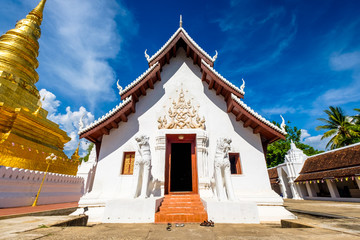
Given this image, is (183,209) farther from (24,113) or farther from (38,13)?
(38,13)

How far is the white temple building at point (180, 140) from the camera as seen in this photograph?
4.64 metres

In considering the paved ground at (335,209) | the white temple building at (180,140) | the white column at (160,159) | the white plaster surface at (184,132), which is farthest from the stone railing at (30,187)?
the paved ground at (335,209)

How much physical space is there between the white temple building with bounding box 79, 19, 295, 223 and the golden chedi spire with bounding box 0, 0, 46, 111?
8.08 m

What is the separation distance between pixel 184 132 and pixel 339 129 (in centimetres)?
2377

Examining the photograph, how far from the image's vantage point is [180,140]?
7.03 m

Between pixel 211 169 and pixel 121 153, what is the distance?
3.63 m

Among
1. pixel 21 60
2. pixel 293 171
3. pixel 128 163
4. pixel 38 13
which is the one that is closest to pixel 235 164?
pixel 128 163

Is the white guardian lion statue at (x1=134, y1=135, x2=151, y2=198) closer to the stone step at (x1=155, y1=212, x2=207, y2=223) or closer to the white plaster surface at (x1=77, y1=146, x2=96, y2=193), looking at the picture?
the stone step at (x1=155, y1=212, x2=207, y2=223)

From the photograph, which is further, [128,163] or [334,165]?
[334,165]

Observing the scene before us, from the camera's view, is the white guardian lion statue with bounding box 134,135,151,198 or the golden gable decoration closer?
the white guardian lion statue with bounding box 134,135,151,198

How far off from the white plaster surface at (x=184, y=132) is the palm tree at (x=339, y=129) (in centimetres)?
2064

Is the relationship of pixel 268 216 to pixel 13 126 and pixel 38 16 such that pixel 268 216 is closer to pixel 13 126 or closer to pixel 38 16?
pixel 13 126

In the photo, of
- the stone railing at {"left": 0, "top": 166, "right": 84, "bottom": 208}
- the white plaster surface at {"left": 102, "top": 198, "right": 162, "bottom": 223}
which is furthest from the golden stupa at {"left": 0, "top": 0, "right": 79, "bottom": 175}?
the white plaster surface at {"left": 102, "top": 198, "right": 162, "bottom": 223}

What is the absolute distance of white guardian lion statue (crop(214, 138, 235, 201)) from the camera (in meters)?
4.51
